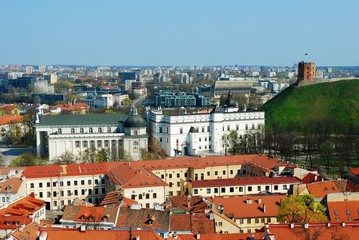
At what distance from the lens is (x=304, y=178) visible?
64.1 meters

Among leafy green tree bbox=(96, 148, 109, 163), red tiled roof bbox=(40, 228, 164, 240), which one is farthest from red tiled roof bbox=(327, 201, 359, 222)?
leafy green tree bbox=(96, 148, 109, 163)

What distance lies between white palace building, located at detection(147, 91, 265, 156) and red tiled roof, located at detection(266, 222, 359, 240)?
66.1 metres

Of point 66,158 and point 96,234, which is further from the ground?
point 96,234

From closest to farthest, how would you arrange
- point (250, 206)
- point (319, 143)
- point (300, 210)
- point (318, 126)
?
point (300, 210) → point (250, 206) → point (319, 143) → point (318, 126)

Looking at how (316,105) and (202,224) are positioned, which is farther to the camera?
(316,105)

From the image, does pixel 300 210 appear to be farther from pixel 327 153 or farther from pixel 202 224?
pixel 327 153

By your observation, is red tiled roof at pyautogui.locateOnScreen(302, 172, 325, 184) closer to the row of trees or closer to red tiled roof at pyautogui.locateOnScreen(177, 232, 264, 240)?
the row of trees

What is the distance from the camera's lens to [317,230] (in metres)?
36.8

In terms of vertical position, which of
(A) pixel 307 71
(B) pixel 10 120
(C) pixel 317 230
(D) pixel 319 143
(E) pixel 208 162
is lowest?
(B) pixel 10 120

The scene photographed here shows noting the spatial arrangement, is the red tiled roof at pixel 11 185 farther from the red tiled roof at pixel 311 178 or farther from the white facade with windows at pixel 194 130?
the white facade with windows at pixel 194 130

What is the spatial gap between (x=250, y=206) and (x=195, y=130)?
53.9m

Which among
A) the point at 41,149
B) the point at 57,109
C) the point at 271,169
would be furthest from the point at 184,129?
the point at 57,109

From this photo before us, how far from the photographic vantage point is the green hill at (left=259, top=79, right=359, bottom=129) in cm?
12206

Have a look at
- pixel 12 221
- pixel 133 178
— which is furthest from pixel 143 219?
pixel 133 178
